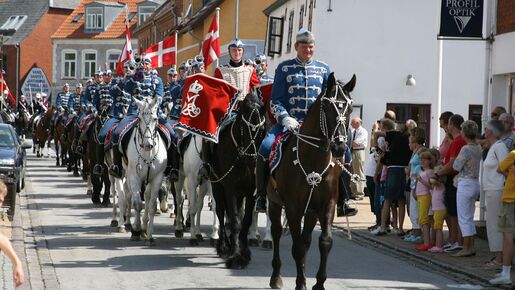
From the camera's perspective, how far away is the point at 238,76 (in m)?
14.5

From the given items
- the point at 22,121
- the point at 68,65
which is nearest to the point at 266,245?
the point at 22,121

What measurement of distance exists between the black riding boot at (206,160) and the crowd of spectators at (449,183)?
1.97m

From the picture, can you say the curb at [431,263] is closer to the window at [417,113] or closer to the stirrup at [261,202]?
the stirrup at [261,202]

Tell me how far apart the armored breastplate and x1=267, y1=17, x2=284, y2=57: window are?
2705cm

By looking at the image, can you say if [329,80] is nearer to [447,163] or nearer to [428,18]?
[447,163]

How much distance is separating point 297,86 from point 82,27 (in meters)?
81.4

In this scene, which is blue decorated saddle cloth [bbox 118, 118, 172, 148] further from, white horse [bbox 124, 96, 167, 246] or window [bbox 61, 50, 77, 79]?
window [bbox 61, 50, 77, 79]

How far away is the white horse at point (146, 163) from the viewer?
15.3 meters

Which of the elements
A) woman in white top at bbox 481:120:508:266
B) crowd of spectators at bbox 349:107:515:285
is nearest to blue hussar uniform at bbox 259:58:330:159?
crowd of spectators at bbox 349:107:515:285

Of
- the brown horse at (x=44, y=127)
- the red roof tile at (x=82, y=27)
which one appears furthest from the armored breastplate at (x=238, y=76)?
the red roof tile at (x=82, y=27)

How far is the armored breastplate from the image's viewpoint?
47.7 feet

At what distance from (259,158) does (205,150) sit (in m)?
2.49

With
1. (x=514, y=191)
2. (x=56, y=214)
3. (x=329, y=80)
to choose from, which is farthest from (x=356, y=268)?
(x=56, y=214)

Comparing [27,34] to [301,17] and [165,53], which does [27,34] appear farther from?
[165,53]
